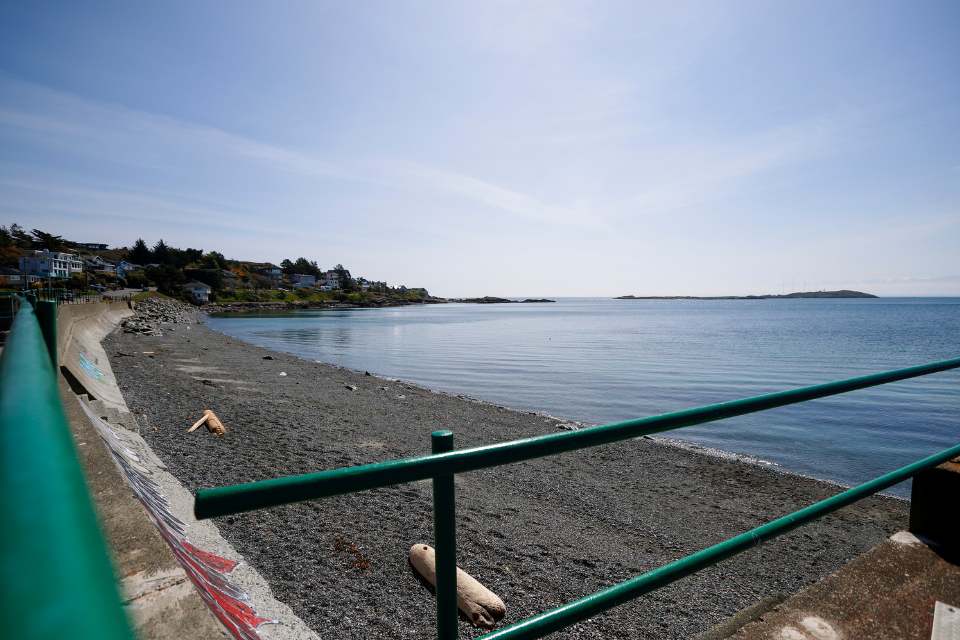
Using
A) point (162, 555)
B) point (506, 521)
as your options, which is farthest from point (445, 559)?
point (506, 521)

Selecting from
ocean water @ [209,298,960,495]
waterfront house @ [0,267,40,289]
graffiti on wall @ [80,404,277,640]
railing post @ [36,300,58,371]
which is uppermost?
waterfront house @ [0,267,40,289]

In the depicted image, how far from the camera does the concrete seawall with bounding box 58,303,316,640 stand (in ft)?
6.60

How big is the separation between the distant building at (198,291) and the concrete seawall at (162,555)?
119m

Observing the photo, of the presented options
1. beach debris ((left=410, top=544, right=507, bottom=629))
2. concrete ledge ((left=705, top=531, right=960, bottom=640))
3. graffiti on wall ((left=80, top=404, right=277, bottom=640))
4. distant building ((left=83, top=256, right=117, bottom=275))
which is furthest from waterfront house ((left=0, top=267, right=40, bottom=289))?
distant building ((left=83, top=256, right=117, bottom=275))

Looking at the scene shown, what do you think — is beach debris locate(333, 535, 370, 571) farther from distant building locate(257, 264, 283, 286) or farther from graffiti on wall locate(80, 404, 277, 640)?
distant building locate(257, 264, 283, 286)

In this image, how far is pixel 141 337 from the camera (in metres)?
32.3

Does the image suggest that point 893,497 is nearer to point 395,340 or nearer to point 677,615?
point 677,615

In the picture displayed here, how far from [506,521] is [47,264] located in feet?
405

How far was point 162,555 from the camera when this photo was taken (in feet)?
7.57

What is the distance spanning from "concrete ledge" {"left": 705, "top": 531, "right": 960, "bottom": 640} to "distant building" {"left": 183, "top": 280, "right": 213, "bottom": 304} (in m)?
129

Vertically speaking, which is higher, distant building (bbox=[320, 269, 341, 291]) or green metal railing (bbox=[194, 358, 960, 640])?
distant building (bbox=[320, 269, 341, 291])

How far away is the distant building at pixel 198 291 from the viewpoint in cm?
11381

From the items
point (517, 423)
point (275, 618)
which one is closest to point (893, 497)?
point (517, 423)

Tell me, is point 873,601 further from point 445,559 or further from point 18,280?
point 18,280
